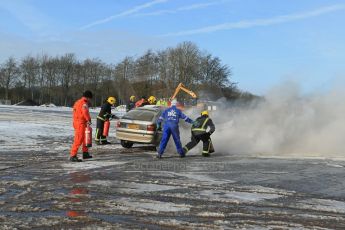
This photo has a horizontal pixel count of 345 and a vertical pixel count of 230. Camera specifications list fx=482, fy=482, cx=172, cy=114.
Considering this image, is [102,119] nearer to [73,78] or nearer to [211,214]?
[211,214]

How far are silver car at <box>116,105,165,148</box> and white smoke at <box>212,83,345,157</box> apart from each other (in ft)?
8.85

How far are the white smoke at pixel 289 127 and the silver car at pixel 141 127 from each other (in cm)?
270

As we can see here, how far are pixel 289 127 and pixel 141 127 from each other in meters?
5.38

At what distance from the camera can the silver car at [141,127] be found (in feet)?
50.0

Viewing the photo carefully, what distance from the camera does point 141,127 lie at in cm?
1532

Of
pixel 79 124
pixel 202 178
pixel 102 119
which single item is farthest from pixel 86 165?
pixel 102 119

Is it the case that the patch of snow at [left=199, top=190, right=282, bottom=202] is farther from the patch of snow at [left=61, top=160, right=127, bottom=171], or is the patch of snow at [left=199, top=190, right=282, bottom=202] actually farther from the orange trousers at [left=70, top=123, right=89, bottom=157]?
the orange trousers at [left=70, top=123, right=89, bottom=157]

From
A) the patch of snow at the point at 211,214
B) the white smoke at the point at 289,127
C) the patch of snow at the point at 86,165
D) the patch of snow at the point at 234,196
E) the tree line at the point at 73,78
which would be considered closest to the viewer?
the patch of snow at the point at 211,214

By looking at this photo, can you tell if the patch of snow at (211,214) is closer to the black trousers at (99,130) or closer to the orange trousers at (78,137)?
the orange trousers at (78,137)

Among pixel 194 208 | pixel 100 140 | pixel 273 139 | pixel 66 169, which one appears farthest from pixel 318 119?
pixel 194 208

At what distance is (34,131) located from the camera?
2136cm

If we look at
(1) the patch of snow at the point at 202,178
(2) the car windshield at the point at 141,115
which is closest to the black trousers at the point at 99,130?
(2) the car windshield at the point at 141,115

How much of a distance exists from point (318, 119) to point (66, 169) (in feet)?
31.5

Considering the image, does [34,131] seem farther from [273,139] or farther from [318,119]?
[318,119]
